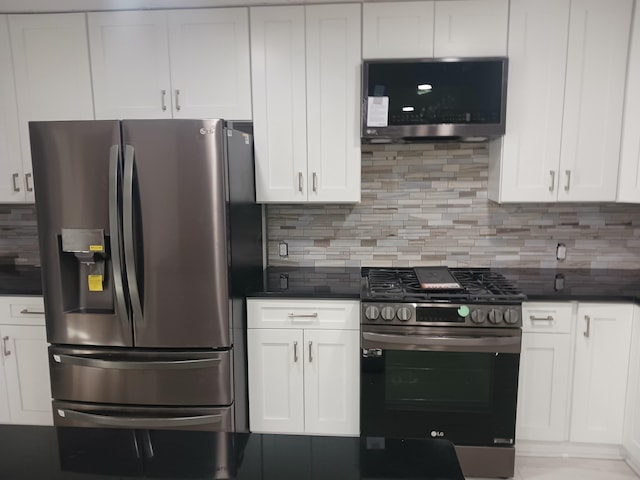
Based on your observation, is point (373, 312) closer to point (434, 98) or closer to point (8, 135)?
point (434, 98)

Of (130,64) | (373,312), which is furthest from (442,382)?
(130,64)

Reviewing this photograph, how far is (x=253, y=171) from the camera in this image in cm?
258

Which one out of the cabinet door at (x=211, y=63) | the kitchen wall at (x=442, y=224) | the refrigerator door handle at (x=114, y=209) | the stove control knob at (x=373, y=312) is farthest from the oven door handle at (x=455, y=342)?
the cabinet door at (x=211, y=63)

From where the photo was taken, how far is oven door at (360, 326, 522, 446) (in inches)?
87.2

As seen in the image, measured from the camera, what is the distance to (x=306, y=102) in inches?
99.1

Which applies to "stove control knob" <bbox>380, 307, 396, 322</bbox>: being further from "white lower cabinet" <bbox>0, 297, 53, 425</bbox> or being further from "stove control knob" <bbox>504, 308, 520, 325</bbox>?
"white lower cabinet" <bbox>0, 297, 53, 425</bbox>

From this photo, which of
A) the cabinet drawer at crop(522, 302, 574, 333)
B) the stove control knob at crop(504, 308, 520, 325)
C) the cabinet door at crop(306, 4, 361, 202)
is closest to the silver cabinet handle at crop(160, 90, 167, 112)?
the cabinet door at crop(306, 4, 361, 202)

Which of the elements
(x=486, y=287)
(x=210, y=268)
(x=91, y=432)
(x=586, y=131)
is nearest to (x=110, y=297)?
(x=210, y=268)

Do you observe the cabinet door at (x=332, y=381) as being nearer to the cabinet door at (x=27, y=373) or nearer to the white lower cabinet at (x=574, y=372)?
the white lower cabinet at (x=574, y=372)

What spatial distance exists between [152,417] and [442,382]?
1431mm

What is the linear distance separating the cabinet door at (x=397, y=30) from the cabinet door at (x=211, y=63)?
655 millimetres

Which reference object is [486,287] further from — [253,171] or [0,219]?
[0,219]

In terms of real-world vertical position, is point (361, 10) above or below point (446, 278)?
above

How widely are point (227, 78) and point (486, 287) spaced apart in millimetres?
1779
